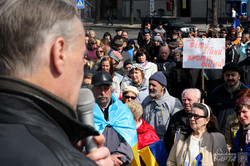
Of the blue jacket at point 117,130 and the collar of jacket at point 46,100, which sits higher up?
the collar of jacket at point 46,100

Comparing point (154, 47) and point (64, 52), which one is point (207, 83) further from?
point (64, 52)

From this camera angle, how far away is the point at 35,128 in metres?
0.96

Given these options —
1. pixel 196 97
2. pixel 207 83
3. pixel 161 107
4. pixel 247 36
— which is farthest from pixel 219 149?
pixel 247 36

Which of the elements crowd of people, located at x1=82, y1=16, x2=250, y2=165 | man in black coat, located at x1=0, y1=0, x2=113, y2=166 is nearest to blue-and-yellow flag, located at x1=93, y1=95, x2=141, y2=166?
crowd of people, located at x1=82, y1=16, x2=250, y2=165

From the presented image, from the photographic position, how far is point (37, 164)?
872mm

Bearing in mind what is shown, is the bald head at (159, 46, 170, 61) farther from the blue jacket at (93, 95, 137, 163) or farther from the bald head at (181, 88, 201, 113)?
the blue jacket at (93, 95, 137, 163)

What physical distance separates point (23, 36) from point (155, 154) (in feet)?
14.4

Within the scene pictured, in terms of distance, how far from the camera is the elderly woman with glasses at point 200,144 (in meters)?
4.67

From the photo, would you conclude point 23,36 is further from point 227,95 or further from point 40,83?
point 227,95

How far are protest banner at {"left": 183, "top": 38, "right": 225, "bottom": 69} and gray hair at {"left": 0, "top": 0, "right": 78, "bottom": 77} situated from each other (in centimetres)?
736

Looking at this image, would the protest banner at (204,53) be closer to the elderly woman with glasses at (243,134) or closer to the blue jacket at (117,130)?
Answer: the elderly woman with glasses at (243,134)

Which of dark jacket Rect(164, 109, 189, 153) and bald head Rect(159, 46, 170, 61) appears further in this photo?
bald head Rect(159, 46, 170, 61)

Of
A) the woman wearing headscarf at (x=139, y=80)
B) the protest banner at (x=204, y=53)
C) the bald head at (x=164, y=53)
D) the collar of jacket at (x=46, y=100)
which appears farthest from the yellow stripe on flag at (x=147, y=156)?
the bald head at (x=164, y=53)

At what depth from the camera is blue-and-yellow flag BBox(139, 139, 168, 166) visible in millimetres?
5258
